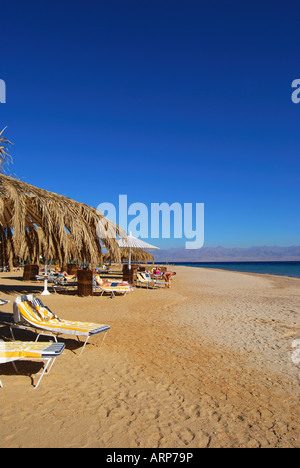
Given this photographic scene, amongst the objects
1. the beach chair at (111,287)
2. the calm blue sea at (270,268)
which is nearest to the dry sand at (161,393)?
the beach chair at (111,287)

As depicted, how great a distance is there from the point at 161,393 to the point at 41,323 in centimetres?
237

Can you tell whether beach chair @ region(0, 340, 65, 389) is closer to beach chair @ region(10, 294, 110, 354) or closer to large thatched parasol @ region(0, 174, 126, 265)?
beach chair @ region(10, 294, 110, 354)

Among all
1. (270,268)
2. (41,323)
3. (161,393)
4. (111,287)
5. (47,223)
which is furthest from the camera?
(270,268)

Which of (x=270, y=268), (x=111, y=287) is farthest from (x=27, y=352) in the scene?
(x=270, y=268)

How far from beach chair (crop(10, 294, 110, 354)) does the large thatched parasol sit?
86 cm

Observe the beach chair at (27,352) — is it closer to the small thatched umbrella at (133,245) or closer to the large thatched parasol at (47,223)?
the large thatched parasol at (47,223)

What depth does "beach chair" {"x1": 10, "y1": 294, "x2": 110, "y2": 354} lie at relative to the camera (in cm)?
460

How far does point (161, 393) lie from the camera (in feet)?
10.9

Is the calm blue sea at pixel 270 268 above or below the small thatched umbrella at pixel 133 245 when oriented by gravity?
below

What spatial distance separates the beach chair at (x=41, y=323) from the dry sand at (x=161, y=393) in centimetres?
35

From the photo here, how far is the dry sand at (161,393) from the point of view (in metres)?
2.53

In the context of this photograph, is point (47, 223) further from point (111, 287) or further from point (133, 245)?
point (133, 245)

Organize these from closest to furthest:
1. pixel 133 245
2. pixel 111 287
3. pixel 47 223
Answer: pixel 47 223
pixel 111 287
pixel 133 245

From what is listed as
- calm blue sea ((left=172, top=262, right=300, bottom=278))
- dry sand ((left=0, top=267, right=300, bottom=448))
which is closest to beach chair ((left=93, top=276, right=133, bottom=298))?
dry sand ((left=0, top=267, right=300, bottom=448))
